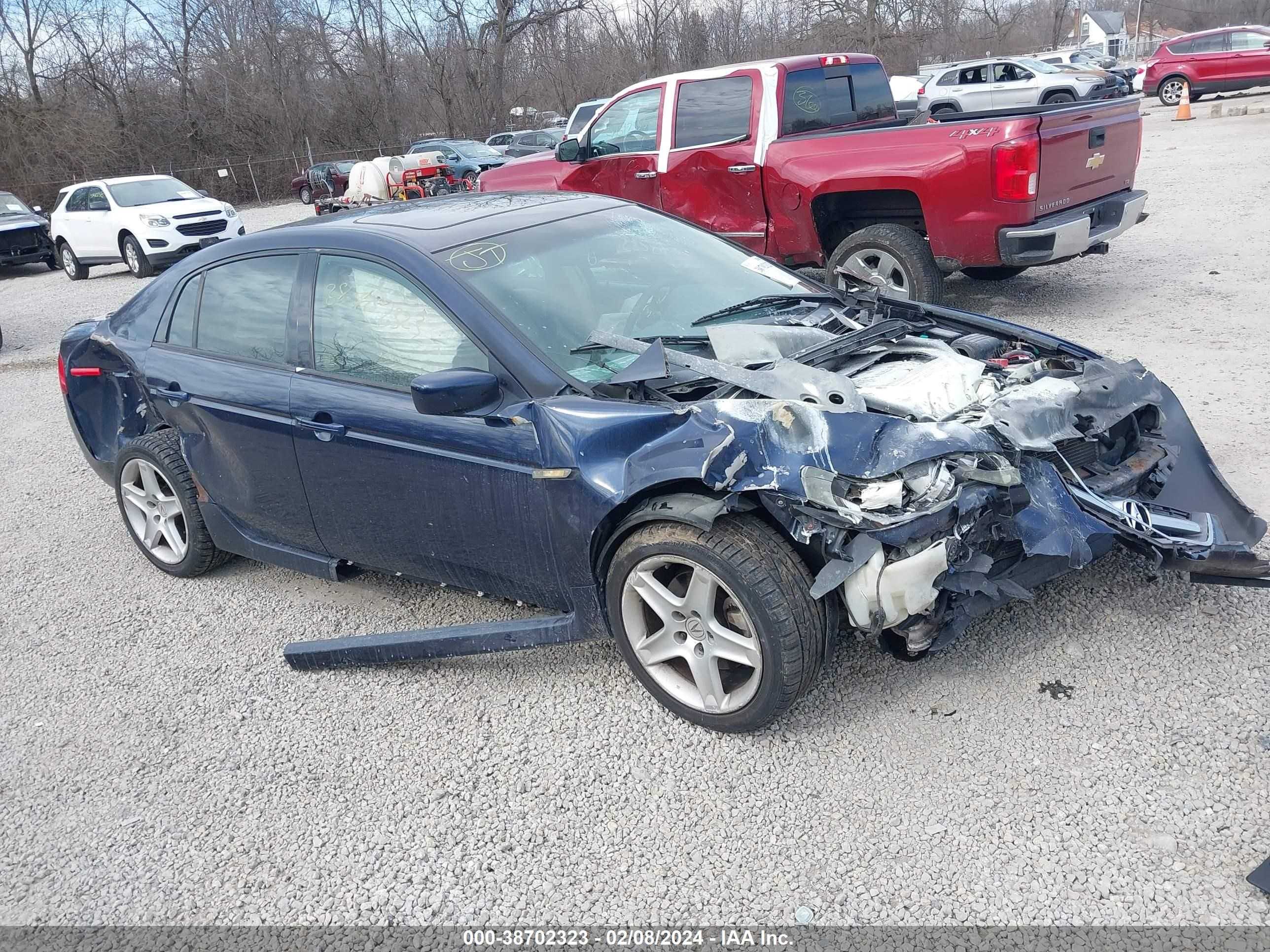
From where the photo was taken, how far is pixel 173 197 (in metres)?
17.2

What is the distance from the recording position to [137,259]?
1673 cm

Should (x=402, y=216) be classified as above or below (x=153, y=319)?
above

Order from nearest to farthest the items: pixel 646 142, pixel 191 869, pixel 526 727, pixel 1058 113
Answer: pixel 191 869 → pixel 526 727 → pixel 1058 113 → pixel 646 142

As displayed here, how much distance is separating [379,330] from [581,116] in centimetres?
1317

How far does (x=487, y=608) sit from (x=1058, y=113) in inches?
206

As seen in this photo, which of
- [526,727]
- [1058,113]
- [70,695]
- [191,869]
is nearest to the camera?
[191,869]

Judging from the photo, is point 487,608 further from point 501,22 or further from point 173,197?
point 501,22

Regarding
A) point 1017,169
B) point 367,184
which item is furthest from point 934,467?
point 367,184

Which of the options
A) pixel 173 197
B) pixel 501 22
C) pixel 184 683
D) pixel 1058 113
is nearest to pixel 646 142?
pixel 1058 113

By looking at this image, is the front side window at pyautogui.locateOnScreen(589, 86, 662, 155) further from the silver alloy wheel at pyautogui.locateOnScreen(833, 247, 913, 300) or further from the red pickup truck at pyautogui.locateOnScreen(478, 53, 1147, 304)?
the silver alloy wheel at pyautogui.locateOnScreen(833, 247, 913, 300)

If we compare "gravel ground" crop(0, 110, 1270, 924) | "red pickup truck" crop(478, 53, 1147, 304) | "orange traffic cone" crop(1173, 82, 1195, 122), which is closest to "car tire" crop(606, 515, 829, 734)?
"gravel ground" crop(0, 110, 1270, 924)

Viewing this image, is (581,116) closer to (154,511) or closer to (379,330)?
(154,511)

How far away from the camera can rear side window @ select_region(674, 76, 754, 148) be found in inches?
313

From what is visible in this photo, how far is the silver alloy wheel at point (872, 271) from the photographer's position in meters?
7.31
